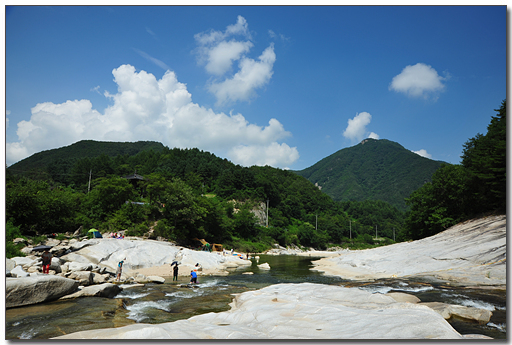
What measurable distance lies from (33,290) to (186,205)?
1375 inches

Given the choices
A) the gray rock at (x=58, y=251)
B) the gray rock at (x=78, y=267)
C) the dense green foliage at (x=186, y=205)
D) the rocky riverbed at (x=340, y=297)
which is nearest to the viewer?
the rocky riverbed at (x=340, y=297)

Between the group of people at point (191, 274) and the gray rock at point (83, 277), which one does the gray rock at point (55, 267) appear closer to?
the gray rock at point (83, 277)

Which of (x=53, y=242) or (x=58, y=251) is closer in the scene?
(x=58, y=251)

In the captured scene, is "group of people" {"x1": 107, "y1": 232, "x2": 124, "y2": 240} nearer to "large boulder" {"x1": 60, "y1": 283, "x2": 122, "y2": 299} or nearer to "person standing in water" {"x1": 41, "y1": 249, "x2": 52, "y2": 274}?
"person standing in water" {"x1": 41, "y1": 249, "x2": 52, "y2": 274}

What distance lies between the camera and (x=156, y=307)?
12266 mm

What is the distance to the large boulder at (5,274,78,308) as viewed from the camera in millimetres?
10250

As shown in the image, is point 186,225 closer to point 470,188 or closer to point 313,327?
point 470,188

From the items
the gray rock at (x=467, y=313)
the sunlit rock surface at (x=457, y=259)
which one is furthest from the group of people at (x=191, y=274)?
the gray rock at (x=467, y=313)

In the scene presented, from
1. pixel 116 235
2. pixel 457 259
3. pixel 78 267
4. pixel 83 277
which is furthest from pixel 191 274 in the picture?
pixel 116 235

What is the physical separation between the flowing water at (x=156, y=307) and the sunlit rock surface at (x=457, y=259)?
114 inches

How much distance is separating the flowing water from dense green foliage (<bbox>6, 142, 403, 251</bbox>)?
483 centimetres

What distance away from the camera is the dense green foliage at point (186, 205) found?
1196 inches

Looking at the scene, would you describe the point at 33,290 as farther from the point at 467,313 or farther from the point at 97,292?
the point at 467,313

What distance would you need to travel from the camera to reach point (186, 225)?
47281 mm
